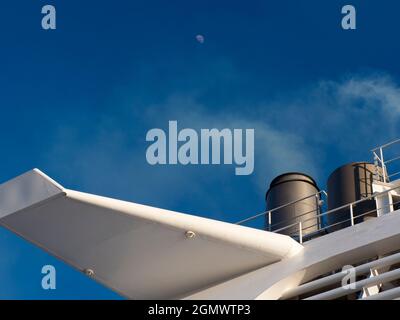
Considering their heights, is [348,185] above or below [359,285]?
above

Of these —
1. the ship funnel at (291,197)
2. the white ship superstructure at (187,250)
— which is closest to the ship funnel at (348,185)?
the ship funnel at (291,197)

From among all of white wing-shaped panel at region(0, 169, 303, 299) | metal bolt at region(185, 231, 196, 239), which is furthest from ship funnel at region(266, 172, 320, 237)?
metal bolt at region(185, 231, 196, 239)

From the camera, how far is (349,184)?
12859 millimetres

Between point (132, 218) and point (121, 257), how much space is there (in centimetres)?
86

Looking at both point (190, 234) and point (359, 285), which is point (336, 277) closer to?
point (359, 285)

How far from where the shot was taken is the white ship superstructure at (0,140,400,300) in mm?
9359

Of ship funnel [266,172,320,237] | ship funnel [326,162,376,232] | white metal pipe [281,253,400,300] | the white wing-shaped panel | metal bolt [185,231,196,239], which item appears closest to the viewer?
white metal pipe [281,253,400,300]

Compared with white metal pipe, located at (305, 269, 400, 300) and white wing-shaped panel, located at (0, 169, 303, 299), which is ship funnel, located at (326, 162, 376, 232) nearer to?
white wing-shaped panel, located at (0, 169, 303, 299)

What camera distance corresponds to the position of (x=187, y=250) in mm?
10023

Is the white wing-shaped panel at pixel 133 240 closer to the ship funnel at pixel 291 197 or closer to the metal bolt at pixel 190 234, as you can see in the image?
the metal bolt at pixel 190 234

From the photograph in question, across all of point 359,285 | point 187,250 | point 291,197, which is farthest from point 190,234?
point 291,197
